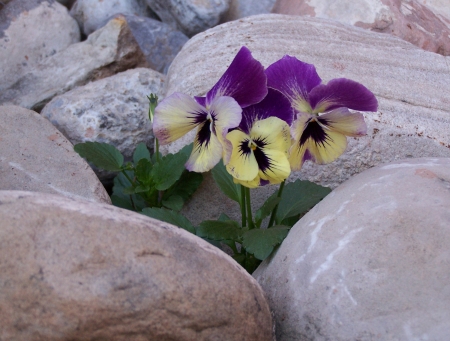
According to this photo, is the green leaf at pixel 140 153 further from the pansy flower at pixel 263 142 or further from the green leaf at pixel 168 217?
the pansy flower at pixel 263 142

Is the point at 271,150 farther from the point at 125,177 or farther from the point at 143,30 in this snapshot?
the point at 143,30

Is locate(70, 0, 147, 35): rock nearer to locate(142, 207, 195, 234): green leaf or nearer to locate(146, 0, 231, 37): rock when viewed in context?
locate(146, 0, 231, 37): rock

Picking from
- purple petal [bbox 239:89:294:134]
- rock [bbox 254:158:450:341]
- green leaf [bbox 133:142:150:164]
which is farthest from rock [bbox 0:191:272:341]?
green leaf [bbox 133:142:150:164]

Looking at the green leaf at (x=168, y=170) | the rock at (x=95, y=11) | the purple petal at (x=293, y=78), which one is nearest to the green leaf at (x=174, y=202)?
the green leaf at (x=168, y=170)

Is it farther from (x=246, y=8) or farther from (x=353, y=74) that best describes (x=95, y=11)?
(x=353, y=74)

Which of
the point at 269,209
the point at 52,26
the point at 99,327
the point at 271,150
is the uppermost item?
the point at 271,150

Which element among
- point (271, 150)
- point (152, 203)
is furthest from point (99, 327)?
point (152, 203)
